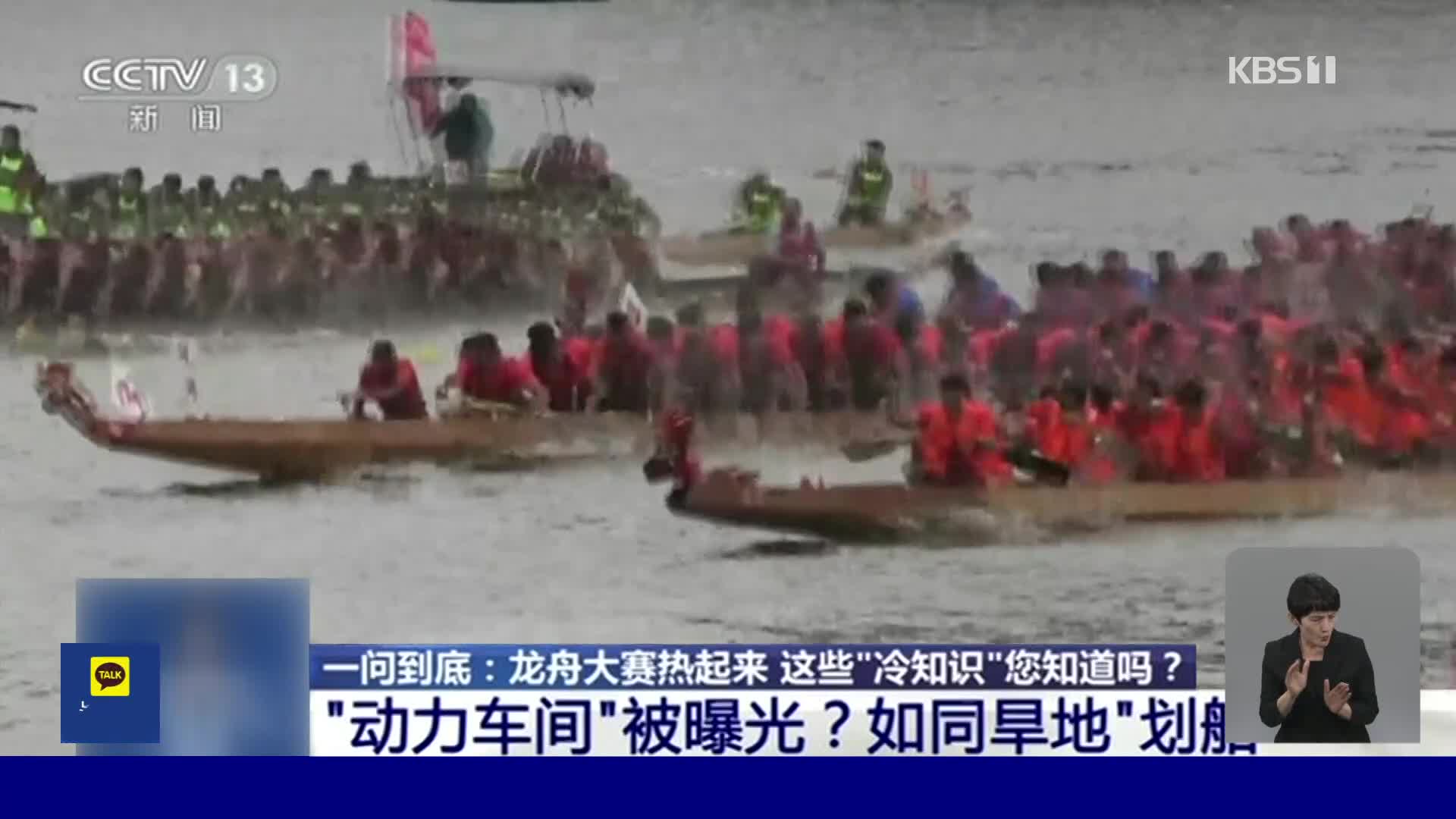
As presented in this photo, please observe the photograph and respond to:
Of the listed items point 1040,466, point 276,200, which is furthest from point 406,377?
point 1040,466

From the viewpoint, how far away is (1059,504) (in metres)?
2.56

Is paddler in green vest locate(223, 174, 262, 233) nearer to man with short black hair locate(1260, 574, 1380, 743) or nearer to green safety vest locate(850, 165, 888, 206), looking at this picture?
green safety vest locate(850, 165, 888, 206)

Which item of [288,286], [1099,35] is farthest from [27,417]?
[1099,35]

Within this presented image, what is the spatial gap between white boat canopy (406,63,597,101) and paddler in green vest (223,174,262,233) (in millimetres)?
288

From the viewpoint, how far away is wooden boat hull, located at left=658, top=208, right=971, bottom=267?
2.54 metres

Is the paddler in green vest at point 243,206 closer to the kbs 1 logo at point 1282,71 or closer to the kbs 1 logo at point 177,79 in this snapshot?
the kbs 1 logo at point 177,79

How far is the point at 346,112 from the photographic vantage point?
8.49 feet

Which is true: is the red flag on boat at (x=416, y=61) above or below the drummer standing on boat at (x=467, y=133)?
above

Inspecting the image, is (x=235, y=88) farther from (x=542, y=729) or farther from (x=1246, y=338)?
(x=1246, y=338)

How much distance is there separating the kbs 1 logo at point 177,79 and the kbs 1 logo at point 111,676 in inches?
31.9

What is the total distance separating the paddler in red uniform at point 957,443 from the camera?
2557 millimetres

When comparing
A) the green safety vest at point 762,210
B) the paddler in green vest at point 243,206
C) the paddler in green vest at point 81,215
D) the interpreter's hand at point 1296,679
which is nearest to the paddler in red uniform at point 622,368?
the green safety vest at point 762,210

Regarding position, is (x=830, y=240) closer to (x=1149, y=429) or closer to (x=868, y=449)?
(x=868, y=449)

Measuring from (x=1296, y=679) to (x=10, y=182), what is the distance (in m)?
2.00
